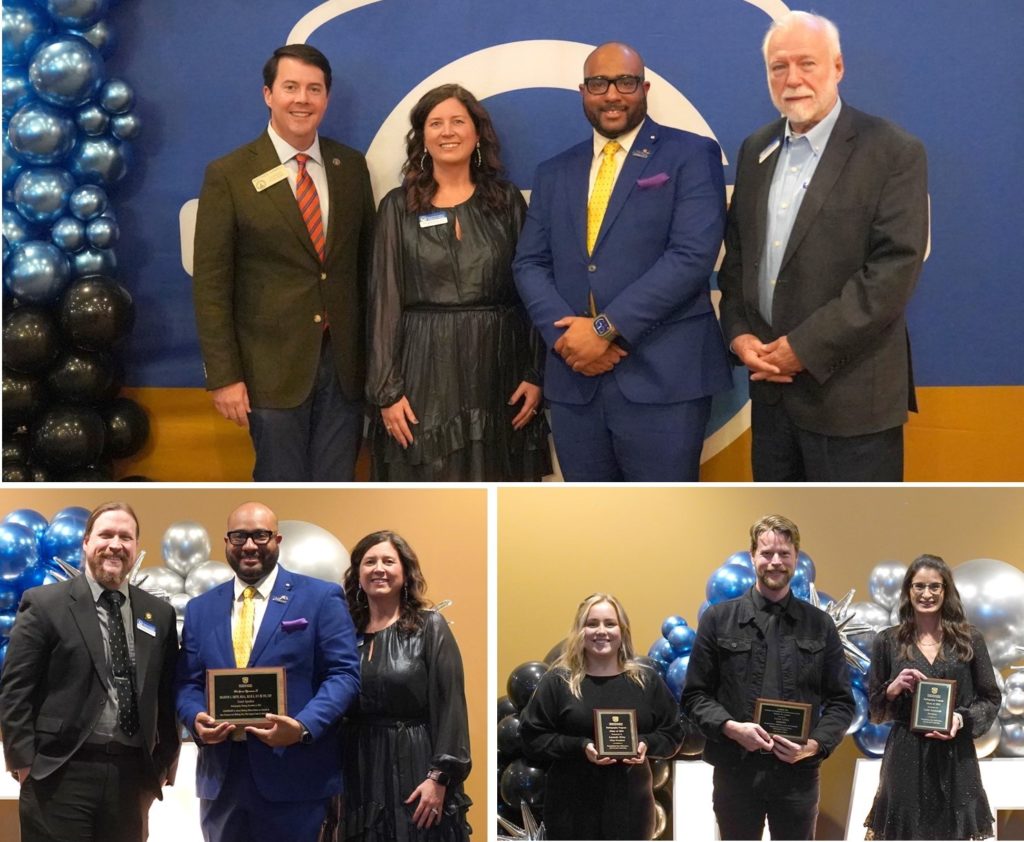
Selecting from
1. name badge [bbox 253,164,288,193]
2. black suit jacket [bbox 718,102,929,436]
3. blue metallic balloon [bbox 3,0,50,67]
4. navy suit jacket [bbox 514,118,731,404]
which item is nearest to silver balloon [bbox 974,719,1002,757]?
black suit jacket [bbox 718,102,929,436]

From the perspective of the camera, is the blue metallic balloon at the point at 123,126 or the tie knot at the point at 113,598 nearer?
the tie knot at the point at 113,598

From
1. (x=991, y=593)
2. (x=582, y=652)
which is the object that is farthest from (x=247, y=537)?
(x=991, y=593)

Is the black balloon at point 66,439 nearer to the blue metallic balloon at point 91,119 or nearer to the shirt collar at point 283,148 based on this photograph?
the blue metallic balloon at point 91,119

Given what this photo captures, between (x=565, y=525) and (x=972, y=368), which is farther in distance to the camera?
(x=972, y=368)

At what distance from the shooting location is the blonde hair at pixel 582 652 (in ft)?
11.8

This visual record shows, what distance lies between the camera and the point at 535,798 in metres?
3.70

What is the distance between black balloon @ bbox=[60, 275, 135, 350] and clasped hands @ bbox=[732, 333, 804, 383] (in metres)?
2.13

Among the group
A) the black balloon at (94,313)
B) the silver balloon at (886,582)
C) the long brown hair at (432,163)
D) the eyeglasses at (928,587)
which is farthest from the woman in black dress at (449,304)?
the eyeglasses at (928,587)

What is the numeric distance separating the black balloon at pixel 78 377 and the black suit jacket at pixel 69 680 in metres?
1.43

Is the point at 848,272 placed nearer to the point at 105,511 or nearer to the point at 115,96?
the point at 105,511

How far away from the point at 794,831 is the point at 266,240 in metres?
2.53

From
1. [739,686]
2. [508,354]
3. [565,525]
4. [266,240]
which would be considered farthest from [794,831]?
[266,240]

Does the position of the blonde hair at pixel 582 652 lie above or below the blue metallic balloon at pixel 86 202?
below

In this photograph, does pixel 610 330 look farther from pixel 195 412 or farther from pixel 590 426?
pixel 195 412
